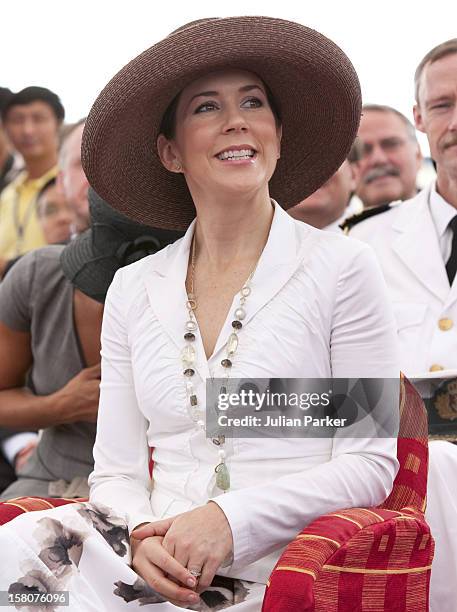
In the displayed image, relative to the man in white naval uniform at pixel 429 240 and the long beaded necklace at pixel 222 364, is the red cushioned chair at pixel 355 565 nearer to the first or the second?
the long beaded necklace at pixel 222 364

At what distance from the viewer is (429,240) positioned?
3.88 metres

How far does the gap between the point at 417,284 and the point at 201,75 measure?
61.8 inches

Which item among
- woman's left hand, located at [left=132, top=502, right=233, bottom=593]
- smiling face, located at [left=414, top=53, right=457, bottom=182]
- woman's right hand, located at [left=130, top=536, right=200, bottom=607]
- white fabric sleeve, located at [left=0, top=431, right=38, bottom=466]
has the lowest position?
white fabric sleeve, located at [left=0, top=431, right=38, bottom=466]

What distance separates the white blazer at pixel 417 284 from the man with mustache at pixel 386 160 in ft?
2.95

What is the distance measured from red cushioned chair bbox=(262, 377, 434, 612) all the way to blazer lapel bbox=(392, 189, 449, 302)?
5.21 feet

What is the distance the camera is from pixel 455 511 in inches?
103

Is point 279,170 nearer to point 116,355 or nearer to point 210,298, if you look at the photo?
point 210,298

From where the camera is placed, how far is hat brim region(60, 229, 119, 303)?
355cm

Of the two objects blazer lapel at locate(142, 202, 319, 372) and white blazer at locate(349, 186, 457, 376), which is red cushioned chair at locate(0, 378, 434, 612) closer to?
blazer lapel at locate(142, 202, 319, 372)

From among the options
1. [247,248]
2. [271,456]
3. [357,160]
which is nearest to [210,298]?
[247,248]

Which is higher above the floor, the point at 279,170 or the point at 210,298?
the point at 279,170

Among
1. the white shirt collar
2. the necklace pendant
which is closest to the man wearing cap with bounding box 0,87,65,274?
the white shirt collar

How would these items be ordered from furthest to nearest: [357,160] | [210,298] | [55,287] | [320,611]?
[357,160] → [55,287] → [210,298] → [320,611]

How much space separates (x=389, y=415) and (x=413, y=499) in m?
0.19
